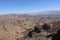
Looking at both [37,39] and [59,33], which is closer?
[59,33]

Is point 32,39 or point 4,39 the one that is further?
point 4,39

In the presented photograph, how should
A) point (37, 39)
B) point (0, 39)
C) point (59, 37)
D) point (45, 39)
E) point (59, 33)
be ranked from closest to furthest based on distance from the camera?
point (59, 37)
point (59, 33)
point (45, 39)
point (37, 39)
point (0, 39)

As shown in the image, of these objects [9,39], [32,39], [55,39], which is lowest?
[9,39]

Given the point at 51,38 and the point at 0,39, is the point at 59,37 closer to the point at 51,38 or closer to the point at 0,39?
the point at 51,38

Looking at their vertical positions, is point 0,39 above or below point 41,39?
below

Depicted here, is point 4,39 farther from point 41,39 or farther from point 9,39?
point 41,39

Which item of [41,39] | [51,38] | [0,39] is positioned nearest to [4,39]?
[0,39]

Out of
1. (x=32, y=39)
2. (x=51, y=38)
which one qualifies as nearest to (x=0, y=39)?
(x=32, y=39)

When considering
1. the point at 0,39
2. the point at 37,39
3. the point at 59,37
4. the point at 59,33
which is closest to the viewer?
the point at 59,37

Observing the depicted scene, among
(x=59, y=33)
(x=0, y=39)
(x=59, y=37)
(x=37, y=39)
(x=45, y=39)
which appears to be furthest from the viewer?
(x=0, y=39)
